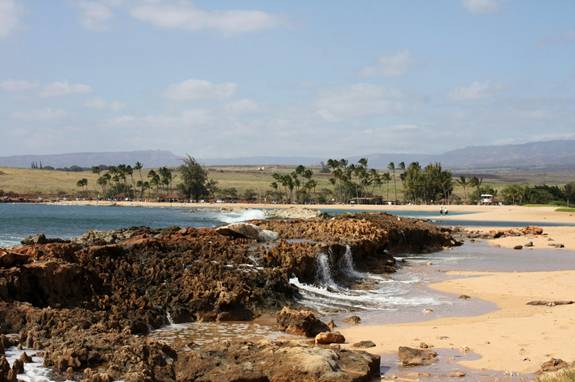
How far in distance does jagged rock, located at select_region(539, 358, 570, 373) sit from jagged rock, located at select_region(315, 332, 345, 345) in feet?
15.6

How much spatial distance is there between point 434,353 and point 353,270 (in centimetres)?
1561

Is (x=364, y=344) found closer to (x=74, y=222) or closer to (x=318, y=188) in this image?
(x=74, y=222)

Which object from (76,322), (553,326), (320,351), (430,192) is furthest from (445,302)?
(430,192)

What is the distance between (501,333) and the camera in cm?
1830

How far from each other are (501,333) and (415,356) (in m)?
3.81

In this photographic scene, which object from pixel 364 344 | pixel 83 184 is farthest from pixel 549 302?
pixel 83 184

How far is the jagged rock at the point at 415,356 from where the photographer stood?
1530cm

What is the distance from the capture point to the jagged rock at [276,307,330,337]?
712 inches

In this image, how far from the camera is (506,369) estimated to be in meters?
14.8

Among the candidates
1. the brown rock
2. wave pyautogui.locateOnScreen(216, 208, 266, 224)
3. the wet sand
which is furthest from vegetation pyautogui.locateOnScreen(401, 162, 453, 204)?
the brown rock

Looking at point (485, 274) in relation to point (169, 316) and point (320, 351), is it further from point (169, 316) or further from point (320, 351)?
point (320, 351)

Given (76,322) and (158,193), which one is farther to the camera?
(158,193)

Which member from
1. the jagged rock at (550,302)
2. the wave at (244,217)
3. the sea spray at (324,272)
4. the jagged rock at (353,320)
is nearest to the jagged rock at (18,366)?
the jagged rock at (353,320)

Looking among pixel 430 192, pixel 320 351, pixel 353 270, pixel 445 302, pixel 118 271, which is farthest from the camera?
pixel 430 192
